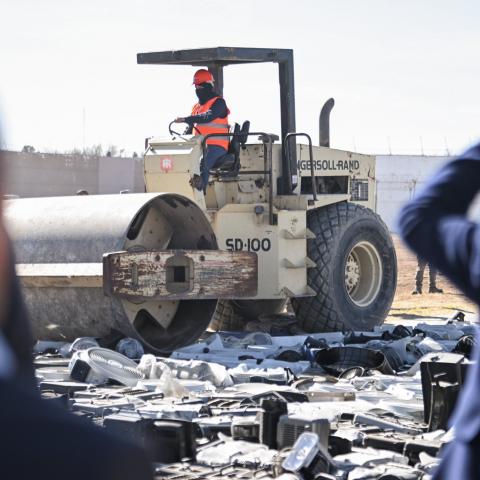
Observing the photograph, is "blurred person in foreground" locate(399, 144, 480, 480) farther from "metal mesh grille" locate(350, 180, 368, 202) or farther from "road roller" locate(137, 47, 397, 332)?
"metal mesh grille" locate(350, 180, 368, 202)

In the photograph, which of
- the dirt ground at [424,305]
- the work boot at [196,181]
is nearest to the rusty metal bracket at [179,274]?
the work boot at [196,181]

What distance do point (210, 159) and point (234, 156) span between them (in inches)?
12.6

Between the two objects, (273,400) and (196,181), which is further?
(196,181)

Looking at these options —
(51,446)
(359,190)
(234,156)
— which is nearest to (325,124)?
(359,190)

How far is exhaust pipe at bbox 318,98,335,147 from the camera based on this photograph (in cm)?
1326

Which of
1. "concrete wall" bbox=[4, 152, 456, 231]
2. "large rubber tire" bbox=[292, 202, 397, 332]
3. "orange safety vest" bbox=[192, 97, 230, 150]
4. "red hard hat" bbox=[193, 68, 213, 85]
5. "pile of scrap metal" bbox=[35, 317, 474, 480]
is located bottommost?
"pile of scrap metal" bbox=[35, 317, 474, 480]

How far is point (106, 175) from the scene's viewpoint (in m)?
43.2

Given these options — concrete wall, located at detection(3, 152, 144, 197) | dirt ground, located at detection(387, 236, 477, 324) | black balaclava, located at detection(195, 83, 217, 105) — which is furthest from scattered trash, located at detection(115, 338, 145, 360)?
concrete wall, located at detection(3, 152, 144, 197)

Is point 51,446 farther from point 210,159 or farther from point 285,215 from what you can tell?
Result: point 285,215

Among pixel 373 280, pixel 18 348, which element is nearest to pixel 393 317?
pixel 373 280

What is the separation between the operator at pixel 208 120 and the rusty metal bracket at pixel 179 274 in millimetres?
1127

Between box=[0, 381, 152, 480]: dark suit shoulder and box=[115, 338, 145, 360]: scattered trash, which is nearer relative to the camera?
box=[0, 381, 152, 480]: dark suit shoulder

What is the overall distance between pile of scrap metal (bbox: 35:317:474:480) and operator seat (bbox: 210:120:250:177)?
170cm

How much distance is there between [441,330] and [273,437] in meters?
6.21
